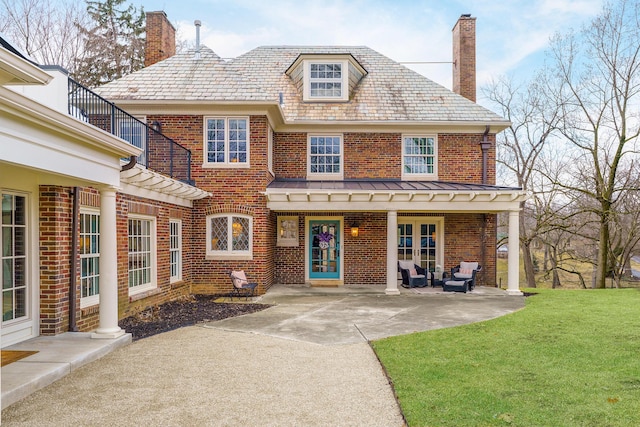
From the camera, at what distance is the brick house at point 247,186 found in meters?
6.79

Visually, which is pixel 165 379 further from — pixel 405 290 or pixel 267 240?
pixel 405 290

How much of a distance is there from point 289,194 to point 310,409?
27.5 ft

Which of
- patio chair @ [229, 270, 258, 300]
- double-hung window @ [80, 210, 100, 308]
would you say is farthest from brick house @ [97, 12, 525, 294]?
double-hung window @ [80, 210, 100, 308]

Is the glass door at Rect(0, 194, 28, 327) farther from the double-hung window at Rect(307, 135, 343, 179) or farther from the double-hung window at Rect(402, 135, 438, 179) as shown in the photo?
the double-hung window at Rect(402, 135, 438, 179)

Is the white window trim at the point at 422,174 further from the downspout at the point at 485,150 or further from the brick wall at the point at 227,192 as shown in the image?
the brick wall at the point at 227,192

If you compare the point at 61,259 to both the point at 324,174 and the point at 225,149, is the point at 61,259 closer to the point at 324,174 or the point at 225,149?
the point at 225,149

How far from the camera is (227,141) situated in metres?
12.5

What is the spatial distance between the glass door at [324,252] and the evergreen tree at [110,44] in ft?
54.2

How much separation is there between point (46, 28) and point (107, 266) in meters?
19.8

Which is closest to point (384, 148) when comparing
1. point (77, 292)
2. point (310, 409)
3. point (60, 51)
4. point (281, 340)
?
point (281, 340)

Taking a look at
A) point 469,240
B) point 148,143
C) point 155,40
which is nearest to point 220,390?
point 148,143

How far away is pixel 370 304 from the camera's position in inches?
431

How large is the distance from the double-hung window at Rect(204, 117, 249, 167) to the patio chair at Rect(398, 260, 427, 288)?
229 inches

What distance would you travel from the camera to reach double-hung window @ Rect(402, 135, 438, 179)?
47.8 feet
